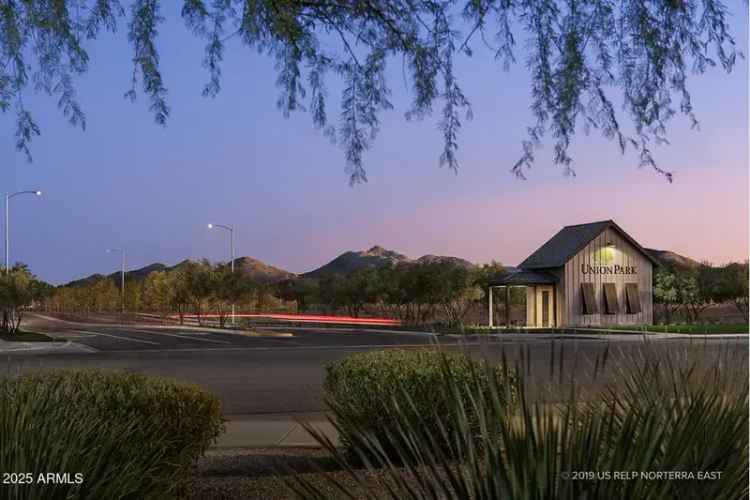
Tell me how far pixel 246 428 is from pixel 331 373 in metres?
3.45

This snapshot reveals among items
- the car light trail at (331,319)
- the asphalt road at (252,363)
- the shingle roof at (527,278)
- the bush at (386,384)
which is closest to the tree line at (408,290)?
the car light trail at (331,319)

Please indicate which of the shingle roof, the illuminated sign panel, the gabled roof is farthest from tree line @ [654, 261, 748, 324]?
the shingle roof

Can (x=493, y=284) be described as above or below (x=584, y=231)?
below

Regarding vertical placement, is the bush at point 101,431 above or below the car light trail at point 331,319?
above

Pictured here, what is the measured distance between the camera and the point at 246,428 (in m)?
11.3

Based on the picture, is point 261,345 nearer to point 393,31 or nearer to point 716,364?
point 393,31

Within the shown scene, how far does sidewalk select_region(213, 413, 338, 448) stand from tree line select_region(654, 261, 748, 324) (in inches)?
1838

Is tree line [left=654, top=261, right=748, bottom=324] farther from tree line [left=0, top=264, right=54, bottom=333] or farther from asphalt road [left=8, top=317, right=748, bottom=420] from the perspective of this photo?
tree line [left=0, top=264, right=54, bottom=333]

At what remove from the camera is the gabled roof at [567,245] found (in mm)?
50781

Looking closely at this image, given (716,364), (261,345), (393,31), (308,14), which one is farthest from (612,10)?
(261,345)

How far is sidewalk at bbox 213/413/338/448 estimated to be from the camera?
1000cm

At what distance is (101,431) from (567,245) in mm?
49138

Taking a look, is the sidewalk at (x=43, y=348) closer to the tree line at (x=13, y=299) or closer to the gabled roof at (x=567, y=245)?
the tree line at (x=13, y=299)

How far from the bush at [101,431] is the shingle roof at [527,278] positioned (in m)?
41.7
